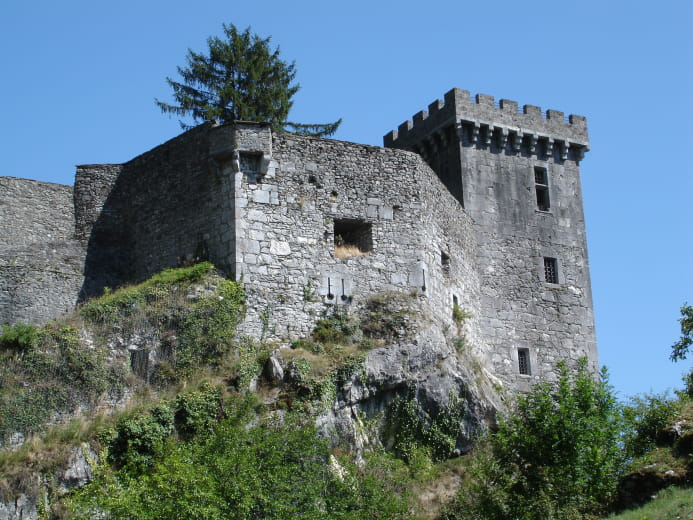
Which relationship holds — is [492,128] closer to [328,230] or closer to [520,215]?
[520,215]

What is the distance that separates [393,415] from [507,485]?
2.88m

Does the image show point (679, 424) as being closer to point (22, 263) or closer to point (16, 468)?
point (16, 468)

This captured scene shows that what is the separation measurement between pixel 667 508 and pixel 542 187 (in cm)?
1536

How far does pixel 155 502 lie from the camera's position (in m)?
19.2

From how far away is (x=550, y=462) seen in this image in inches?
923

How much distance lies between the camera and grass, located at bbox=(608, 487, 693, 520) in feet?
64.8

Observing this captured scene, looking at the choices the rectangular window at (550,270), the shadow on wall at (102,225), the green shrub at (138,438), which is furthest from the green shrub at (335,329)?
the rectangular window at (550,270)

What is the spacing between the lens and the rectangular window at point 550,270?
3294cm

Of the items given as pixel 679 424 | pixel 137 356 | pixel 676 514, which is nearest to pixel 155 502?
pixel 137 356

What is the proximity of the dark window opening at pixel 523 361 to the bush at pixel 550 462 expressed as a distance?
602 cm

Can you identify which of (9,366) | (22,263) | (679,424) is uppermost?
(22,263)

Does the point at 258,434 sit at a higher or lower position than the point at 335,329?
lower

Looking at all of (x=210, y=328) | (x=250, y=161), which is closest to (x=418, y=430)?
(x=210, y=328)

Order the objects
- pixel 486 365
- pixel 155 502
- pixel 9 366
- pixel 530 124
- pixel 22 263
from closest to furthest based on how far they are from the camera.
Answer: pixel 155 502
pixel 9 366
pixel 22 263
pixel 486 365
pixel 530 124
